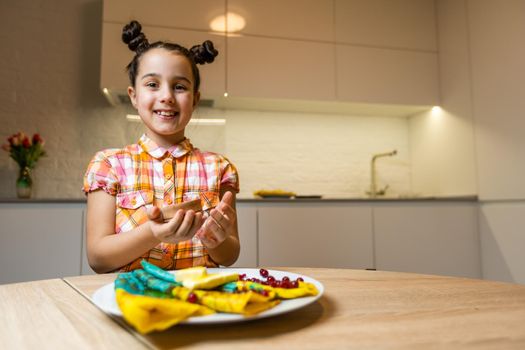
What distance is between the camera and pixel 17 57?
287 centimetres

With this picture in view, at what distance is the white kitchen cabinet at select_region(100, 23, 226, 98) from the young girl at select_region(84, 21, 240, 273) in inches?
54.9

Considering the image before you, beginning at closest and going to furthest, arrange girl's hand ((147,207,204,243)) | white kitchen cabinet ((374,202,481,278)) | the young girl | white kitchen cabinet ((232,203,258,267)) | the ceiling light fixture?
girl's hand ((147,207,204,243)) < the young girl < white kitchen cabinet ((232,203,258,267)) < white kitchen cabinet ((374,202,481,278)) < the ceiling light fixture

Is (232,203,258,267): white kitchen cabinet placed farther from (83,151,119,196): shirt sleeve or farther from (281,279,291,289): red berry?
(281,279,291,289): red berry

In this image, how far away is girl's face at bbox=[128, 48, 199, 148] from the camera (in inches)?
46.4

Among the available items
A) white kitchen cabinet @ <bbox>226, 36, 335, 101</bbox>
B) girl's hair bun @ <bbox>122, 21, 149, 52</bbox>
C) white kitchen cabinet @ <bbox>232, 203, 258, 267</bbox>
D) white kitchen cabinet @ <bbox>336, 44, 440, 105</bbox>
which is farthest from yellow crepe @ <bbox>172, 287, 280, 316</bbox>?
white kitchen cabinet @ <bbox>336, 44, 440, 105</bbox>

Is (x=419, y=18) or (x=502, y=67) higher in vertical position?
(x=419, y=18)

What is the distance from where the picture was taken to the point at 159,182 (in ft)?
4.11

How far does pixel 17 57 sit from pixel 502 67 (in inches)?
123

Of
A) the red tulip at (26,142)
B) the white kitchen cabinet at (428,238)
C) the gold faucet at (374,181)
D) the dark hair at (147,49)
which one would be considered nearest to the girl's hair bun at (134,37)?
the dark hair at (147,49)

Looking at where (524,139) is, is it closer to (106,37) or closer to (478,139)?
(478,139)

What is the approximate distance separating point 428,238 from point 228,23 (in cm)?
191

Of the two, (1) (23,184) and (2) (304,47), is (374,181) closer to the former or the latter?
(2) (304,47)

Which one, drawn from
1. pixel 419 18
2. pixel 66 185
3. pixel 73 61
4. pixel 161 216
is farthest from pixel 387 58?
pixel 161 216

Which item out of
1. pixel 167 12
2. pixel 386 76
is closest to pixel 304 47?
pixel 386 76
